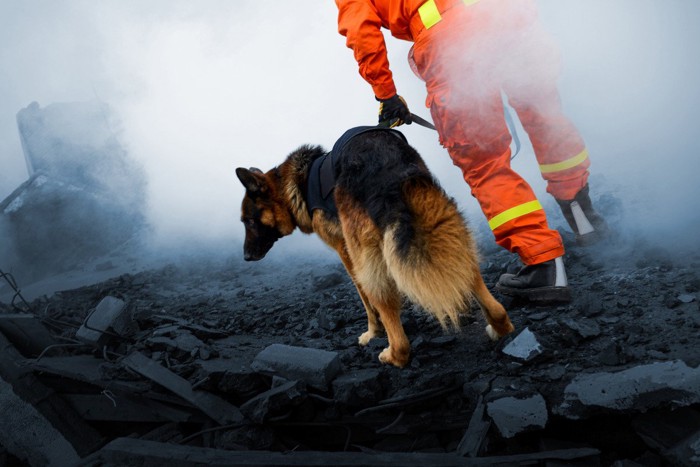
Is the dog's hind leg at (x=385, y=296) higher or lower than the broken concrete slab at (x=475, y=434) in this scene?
higher

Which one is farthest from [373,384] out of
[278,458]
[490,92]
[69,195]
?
[69,195]

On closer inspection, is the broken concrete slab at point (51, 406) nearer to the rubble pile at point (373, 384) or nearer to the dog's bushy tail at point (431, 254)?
the rubble pile at point (373, 384)

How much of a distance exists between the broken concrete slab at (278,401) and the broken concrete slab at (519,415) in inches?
34.1

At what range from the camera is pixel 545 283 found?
2.46 metres

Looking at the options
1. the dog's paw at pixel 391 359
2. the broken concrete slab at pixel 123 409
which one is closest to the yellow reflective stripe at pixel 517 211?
the dog's paw at pixel 391 359

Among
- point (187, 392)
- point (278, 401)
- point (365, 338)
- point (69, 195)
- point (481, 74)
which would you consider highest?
point (69, 195)

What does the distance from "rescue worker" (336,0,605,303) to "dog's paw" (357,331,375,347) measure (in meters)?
0.82

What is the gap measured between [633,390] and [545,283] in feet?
3.00

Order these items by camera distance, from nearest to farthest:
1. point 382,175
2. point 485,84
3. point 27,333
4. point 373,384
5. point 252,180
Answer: point 373,384, point 382,175, point 485,84, point 252,180, point 27,333

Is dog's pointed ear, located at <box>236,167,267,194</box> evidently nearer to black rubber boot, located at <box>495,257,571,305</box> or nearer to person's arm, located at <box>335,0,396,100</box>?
person's arm, located at <box>335,0,396,100</box>

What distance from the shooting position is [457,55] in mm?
2432

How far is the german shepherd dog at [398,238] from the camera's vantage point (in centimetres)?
197

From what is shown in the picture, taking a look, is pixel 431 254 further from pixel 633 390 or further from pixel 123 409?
pixel 123 409

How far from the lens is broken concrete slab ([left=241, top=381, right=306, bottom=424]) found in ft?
6.83
